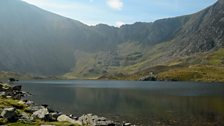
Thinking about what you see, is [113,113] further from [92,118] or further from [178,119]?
[92,118]

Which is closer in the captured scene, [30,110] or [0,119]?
[0,119]

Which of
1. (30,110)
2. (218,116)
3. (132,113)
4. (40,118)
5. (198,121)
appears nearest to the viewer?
(40,118)

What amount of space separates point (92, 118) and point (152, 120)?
23.4m

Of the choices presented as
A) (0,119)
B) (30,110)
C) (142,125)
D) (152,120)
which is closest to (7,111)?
(0,119)

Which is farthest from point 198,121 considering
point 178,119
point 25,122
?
point 25,122

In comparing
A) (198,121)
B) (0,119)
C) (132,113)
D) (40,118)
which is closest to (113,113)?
(132,113)

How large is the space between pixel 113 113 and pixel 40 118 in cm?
4686

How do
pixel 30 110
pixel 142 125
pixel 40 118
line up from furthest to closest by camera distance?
pixel 142 125 → pixel 30 110 → pixel 40 118

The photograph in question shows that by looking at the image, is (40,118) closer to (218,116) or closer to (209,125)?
(209,125)

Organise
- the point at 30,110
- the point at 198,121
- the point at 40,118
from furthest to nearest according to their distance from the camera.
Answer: the point at 198,121 < the point at 30,110 < the point at 40,118

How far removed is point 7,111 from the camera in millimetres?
44094

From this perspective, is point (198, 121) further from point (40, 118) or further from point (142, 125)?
point (40, 118)

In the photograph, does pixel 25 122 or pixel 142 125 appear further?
pixel 142 125

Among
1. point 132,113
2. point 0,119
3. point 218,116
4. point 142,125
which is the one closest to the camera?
point 0,119
